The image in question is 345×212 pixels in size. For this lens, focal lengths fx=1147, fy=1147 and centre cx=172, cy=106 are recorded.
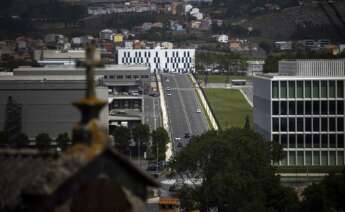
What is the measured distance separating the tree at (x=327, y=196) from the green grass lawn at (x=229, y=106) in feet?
97.3

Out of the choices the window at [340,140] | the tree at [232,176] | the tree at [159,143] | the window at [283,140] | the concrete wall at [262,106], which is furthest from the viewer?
the concrete wall at [262,106]

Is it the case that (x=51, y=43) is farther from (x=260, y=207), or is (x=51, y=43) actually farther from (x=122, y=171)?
(x=122, y=171)

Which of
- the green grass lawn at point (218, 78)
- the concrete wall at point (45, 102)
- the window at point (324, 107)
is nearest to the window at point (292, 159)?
the window at point (324, 107)

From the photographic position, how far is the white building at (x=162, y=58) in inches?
5202

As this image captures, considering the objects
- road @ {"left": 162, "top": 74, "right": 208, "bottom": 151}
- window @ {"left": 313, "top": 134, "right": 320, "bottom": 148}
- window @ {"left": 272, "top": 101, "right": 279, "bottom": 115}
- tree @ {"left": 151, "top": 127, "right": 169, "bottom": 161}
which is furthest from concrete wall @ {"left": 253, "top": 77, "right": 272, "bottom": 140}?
tree @ {"left": 151, "top": 127, "right": 169, "bottom": 161}

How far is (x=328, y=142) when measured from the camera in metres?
50.5

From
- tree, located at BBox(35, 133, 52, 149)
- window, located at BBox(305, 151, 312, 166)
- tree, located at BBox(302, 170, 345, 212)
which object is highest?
tree, located at BBox(302, 170, 345, 212)

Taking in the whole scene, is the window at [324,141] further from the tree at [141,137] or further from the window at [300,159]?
the tree at [141,137]

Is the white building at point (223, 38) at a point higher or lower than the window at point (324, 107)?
higher

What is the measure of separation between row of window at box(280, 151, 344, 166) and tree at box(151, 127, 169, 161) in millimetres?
5732

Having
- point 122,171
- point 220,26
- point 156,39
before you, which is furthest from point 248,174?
point 220,26

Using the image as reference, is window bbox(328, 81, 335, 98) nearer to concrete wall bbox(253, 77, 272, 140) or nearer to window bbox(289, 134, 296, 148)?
window bbox(289, 134, 296, 148)

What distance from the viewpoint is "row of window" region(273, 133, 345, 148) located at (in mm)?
50406

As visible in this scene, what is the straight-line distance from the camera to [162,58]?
445ft
